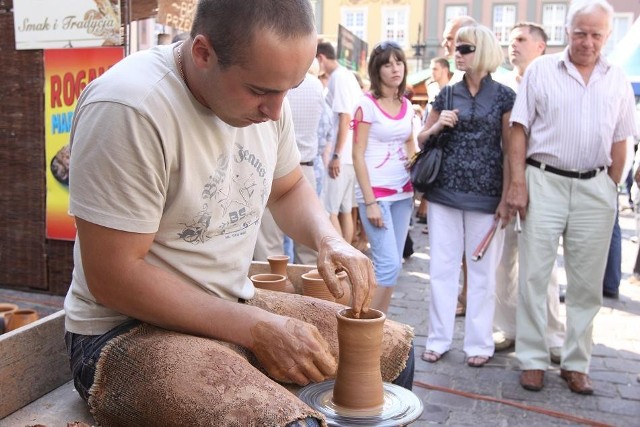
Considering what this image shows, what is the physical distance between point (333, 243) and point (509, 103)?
2.54m

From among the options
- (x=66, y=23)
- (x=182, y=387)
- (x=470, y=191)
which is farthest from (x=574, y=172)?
(x=66, y=23)

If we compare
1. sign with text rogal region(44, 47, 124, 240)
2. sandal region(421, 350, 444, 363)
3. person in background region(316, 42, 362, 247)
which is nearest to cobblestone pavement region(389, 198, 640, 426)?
sandal region(421, 350, 444, 363)

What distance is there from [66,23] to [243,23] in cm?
355

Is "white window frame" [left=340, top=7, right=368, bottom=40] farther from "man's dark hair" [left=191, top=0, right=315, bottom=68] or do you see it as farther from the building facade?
"man's dark hair" [left=191, top=0, right=315, bottom=68]

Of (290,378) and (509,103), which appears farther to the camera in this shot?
(509,103)

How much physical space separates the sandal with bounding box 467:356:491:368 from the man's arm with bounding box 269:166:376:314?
7.94ft

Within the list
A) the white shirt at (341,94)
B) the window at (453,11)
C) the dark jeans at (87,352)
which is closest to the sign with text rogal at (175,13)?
the white shirt at (341,94)

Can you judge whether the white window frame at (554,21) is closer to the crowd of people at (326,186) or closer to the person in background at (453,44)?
the crowd of people at (326,186)

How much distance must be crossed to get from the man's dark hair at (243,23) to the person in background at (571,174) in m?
2.59

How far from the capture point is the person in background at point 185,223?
1.83 m

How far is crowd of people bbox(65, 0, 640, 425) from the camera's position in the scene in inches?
73.5

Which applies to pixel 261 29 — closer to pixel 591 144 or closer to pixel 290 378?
pixel 290 378

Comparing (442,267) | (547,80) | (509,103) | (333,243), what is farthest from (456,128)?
(333,243)

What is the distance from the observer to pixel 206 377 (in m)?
1.81
